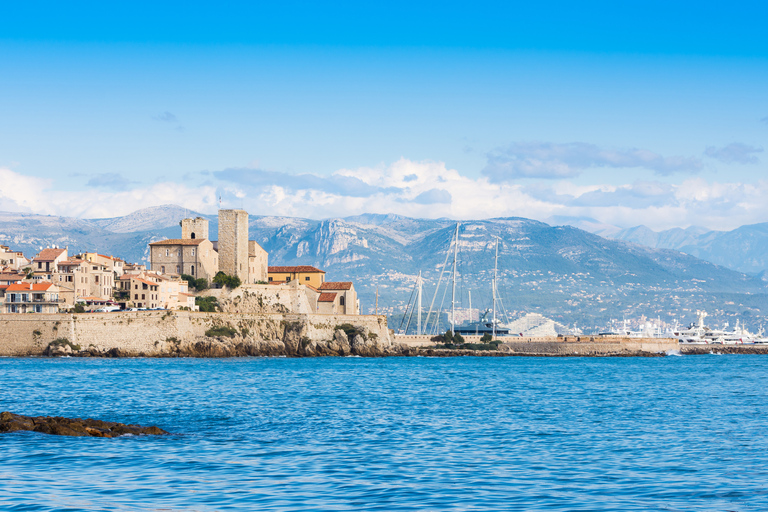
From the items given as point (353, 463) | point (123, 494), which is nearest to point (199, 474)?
point (123, 494)

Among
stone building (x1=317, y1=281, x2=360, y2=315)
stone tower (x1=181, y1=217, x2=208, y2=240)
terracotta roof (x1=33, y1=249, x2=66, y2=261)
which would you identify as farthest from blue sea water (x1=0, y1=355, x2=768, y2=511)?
stone tower (x1=181, y1=217, x2=208, y2=240)

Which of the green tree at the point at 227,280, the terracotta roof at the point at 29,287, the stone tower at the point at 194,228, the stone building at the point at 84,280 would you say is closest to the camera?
the terracotta roof at the point at 29,287

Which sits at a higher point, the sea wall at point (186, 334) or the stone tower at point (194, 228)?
the stone tower at point (194, 228)

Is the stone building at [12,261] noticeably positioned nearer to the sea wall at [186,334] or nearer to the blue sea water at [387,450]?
the sea wall at [186,334]

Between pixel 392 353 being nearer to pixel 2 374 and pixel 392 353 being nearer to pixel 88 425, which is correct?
pixel 2 374

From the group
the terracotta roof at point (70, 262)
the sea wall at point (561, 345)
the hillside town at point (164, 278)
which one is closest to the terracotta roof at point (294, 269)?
the hillside town at point (164, 278)

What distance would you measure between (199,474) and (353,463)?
3980 mm

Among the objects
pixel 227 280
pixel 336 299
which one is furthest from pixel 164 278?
pixel 336 299

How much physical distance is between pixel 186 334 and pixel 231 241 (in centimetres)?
2260

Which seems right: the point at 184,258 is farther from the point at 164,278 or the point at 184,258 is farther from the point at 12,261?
the point at 12,261

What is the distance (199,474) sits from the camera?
63.6 feet

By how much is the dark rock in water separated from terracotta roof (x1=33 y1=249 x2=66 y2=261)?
66949 millimetres

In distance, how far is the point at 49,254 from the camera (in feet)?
298

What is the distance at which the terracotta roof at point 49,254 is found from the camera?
293ft
